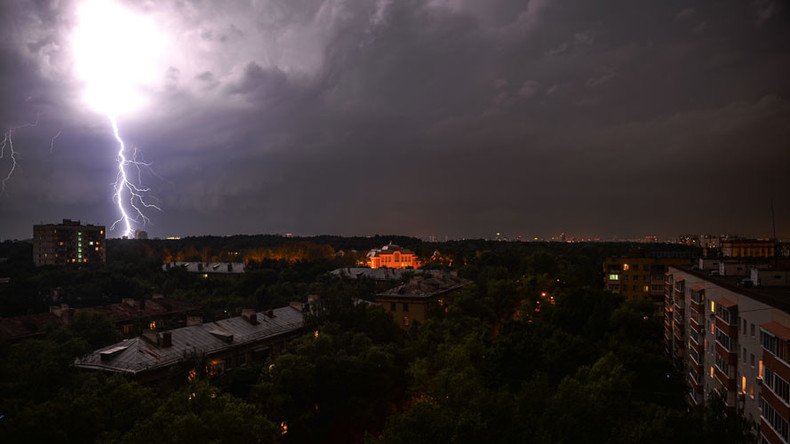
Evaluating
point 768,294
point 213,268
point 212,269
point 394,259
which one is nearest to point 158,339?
point 768,294

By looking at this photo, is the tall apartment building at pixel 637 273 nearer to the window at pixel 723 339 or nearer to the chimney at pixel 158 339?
the window at pixel 723 339

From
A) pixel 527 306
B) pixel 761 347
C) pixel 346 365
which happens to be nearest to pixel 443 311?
pixel 527 306

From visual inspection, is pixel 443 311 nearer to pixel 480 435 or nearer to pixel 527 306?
pixel 527 306

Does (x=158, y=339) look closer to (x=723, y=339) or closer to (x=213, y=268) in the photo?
(x=723, y=339)

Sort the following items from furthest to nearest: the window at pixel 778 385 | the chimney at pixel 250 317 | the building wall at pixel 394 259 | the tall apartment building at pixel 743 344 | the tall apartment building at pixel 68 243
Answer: the building wall at pixel 394 259, the tall apartment building at pixel 68 243, the chimney at pixel 250 317, the tall apartment building at pixel 743 344, the window at pixel 778 385

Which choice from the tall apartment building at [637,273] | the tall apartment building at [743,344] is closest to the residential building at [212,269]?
the tall apartment building at [637,273]

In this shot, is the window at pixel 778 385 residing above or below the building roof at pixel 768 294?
below

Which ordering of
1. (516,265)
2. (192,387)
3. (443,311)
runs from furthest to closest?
(516,265)
(443,311)
(192,387)

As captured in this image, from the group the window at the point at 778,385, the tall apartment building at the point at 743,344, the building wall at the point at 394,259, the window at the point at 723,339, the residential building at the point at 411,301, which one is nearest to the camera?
the window at the point at 778,385
